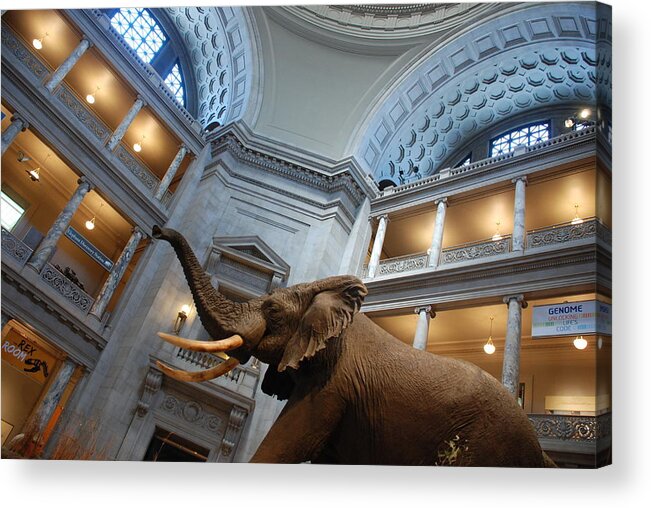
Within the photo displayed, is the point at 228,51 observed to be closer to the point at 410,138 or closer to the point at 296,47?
the point at 296,47

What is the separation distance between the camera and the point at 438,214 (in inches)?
491

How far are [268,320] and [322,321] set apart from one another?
33 cm

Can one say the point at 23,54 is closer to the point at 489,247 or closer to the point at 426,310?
the point at 426,310

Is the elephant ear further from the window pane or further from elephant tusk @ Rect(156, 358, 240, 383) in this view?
the window pane

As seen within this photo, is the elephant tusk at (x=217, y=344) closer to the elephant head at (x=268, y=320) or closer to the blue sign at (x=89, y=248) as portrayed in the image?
the elephant head at (x=268, y=320)

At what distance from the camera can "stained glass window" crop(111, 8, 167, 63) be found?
1276 centimetres

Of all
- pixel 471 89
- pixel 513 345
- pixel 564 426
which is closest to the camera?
pixel 564 426

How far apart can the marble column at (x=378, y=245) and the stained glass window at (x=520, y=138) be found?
364 cm

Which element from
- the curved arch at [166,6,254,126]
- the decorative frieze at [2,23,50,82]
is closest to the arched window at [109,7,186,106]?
the curved arch at [166,6,254,126]

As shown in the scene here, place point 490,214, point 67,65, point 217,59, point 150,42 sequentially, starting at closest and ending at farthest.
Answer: point 67,65 < point 490,214 < point 150,42 < point 217,59

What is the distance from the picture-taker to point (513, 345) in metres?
8.93

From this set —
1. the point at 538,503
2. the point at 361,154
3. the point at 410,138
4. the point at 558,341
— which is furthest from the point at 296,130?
the point at 538,503

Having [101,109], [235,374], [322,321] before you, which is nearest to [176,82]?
[101,109]

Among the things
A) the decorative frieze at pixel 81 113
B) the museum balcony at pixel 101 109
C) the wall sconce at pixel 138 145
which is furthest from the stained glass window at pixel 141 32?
the decorative frieze at pixel 81 113
